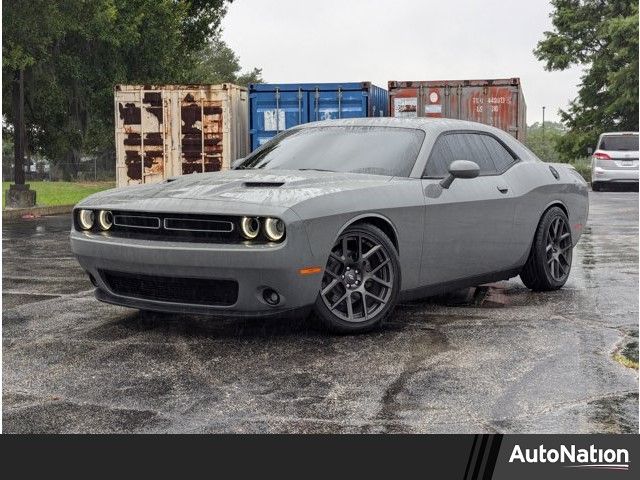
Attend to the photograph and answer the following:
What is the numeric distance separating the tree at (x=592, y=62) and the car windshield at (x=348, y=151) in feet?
141

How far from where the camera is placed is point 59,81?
32156 millimetres

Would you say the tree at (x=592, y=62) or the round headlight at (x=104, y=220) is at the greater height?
the tree at (x=592, y=62)

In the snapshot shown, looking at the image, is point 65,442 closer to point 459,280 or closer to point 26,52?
point 459,280

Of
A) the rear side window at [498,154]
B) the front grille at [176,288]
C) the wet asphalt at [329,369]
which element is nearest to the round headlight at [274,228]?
the front grille at [176,288]

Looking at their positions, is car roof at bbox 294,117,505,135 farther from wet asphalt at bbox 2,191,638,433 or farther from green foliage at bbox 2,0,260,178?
green foliage at bbox 2,0,260,178

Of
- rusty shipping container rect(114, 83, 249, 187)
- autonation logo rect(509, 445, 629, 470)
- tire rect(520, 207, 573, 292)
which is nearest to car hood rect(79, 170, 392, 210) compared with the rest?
tire rect(520, 207, 573, 292)

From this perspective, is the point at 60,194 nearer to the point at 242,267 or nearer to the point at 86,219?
the point at 86,219

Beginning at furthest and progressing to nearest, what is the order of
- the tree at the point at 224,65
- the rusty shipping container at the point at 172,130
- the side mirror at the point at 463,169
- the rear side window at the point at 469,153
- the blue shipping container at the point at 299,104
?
1. the tree at the point at 224,65
2. the blue shipping container at the point at 299,104
3. the rusty shipping container at the point at 172,130
4. the rear side window at the point at 469,153
5. the side mirror at the point at 463,169

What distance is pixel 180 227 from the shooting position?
6.19 metres

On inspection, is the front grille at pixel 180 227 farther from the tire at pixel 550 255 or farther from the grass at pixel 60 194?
the grass at pixel 60 194

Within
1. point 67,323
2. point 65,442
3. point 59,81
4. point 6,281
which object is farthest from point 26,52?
point 65,442

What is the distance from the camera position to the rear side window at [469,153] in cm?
739

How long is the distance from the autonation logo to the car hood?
8.83 ft

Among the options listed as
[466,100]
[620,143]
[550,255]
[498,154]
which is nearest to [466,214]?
[498,154]
